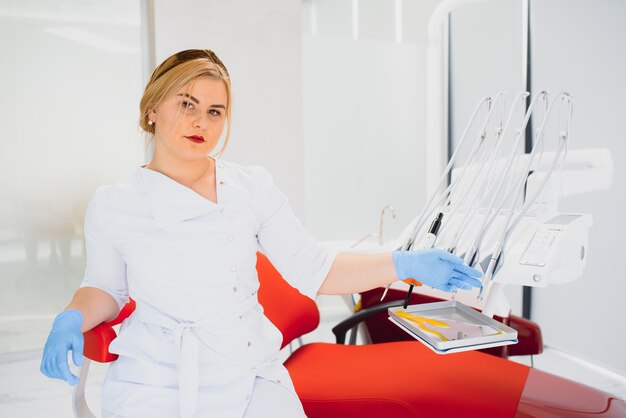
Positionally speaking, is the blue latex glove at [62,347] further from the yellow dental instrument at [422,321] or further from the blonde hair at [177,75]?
the yellow dental instrument at [422,321]

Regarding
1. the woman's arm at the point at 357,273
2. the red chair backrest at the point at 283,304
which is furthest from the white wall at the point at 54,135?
the woman's arm at the point at 357,273

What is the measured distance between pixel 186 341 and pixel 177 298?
9 cm

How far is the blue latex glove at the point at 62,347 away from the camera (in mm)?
1055

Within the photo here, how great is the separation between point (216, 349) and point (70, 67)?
2.58 m

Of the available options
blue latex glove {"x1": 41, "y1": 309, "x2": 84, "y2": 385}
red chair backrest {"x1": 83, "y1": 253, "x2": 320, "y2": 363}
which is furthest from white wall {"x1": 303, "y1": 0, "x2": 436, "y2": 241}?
blue latex glove {"x1": 41, "y1": 309, "x2": 84, "y2": 385}

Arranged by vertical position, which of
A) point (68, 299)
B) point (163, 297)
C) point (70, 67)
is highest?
point (70, 67)

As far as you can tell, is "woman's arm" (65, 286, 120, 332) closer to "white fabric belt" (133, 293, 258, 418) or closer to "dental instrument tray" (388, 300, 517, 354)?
"white fabric belt" (133, 293, 258, 418)

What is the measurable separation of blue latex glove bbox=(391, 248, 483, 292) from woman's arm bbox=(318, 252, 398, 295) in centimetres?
8

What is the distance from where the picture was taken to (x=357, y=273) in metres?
1.23

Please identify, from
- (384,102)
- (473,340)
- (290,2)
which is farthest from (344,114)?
(473,340)

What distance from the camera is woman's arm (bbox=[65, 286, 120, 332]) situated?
1144 mm

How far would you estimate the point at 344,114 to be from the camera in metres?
3.91

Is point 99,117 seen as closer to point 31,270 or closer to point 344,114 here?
point 31,270

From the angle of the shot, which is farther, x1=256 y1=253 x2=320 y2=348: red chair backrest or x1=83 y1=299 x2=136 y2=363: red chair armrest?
x1=256 y1=253 x2=320 y2=348: red chair backrest
